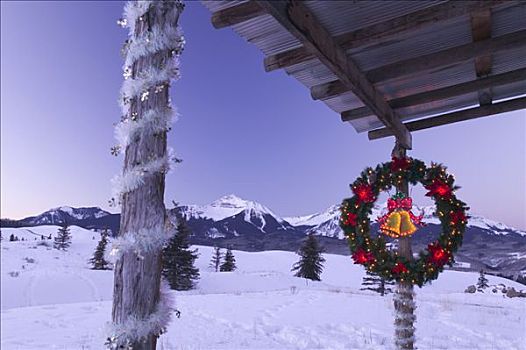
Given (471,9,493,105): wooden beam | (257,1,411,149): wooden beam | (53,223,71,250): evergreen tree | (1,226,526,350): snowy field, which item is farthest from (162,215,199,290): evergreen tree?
(53,223,71,250): evergreen tree

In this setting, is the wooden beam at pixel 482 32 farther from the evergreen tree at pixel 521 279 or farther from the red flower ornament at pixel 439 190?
the evergreen tree at pixel 521 279

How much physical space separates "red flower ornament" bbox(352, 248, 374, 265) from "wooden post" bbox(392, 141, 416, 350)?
0.41 metres

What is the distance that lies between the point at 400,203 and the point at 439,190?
570 millimetres

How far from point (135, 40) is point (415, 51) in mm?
2766

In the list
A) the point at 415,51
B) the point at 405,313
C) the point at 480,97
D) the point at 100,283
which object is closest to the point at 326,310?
the point at 405,313

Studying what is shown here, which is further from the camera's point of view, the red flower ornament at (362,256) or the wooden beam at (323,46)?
the red flower ornament at (362,256)

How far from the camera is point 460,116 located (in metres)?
5.70

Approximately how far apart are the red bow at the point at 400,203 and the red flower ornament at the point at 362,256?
744 mm

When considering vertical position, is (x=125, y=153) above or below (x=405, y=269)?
above

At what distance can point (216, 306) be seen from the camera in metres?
11.4

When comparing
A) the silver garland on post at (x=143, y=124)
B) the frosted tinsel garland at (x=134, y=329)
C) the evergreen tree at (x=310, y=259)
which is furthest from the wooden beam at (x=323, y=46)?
the evergreen tree at (x=310, y=259)

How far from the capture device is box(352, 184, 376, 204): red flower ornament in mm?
5980

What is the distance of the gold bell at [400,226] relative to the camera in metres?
5.55

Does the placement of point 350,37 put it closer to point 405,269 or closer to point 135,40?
point 135,40
